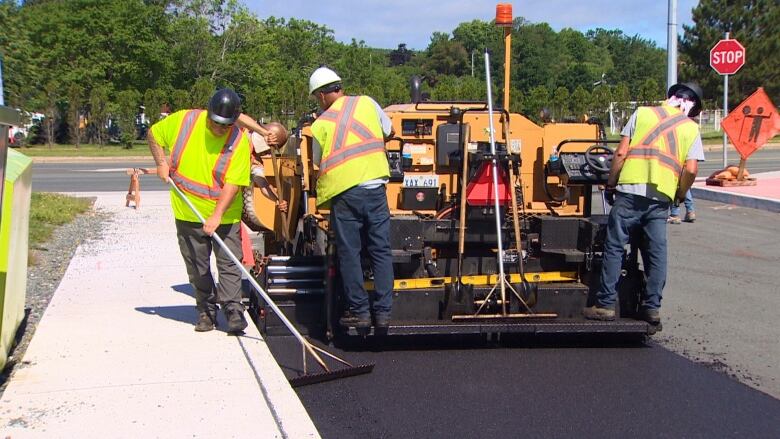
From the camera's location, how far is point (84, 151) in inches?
1371

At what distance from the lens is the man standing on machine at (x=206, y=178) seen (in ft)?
19.5

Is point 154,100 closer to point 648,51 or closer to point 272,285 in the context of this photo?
point 272,285

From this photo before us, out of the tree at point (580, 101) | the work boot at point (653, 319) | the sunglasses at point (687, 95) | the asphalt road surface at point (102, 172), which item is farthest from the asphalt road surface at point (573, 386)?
the tree at point (580, 101)

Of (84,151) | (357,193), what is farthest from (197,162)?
(84,151)

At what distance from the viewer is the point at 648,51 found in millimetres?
96938

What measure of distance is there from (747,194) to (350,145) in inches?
460

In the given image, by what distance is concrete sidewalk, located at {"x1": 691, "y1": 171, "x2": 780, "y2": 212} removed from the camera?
47.6ft

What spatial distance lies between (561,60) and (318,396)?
87156 mm

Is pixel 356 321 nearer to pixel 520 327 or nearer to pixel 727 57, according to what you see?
pixel 520 327

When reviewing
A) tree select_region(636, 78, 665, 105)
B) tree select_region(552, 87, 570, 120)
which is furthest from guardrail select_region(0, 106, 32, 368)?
tree select_region(636, 78, 665, 105)

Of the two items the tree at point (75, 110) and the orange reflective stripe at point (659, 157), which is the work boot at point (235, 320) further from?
the tree at point (75, 110)

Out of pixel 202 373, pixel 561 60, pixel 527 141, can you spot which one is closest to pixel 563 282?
pixel 527 141

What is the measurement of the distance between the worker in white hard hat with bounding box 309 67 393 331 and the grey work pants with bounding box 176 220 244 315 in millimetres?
736

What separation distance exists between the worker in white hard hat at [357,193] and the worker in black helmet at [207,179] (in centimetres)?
59
